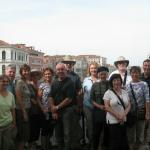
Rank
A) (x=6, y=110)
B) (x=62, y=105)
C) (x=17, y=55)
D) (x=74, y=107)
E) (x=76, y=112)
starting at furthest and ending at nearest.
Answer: (x=17, y=55)
(x=76, y=112)
(x=74, y=107)
(x=62, y=105)
(x=6, y=110)

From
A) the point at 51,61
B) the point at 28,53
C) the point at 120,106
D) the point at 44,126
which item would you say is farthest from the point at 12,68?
the point at 51,61

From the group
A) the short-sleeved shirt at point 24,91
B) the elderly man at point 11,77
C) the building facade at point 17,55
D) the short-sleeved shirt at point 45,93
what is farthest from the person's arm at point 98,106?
the building facade at point 17,55

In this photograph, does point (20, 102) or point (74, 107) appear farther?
point (74, 107)

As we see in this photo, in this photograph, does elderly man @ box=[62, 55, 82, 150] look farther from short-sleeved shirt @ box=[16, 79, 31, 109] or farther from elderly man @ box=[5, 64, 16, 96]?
elderly man @ box=[5, 64, 16, 96]

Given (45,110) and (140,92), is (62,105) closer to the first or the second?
(45,110)

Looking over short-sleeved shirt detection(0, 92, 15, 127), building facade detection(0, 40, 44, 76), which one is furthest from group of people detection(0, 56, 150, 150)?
building facade detection(0, 40, 44, 76)

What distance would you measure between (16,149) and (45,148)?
86 centimetres

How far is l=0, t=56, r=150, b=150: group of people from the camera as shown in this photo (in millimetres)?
7406

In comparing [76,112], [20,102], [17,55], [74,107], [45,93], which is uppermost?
[17,55]

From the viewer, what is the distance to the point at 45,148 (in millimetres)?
8609

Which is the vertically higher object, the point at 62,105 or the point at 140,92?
the point at 140,92

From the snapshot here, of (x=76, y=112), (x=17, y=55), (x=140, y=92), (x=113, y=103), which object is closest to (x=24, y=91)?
(x=76, y=112)

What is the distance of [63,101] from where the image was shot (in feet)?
26.1

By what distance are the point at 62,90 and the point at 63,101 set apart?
8.5 inches
